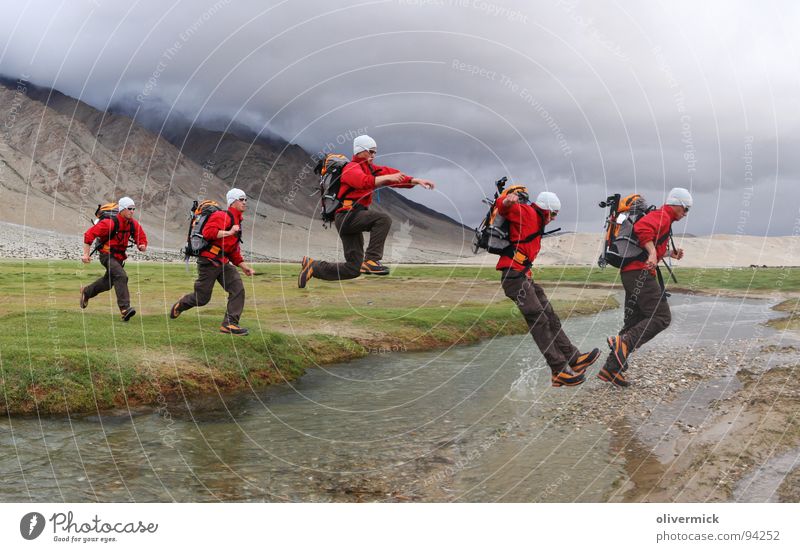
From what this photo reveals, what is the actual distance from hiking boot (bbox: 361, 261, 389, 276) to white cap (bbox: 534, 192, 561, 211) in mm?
2882

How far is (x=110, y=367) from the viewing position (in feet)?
60.2

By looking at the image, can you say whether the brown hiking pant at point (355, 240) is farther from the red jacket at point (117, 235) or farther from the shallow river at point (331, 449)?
the red jacket at point (117, 235)

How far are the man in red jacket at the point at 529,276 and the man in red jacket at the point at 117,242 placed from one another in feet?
38.9

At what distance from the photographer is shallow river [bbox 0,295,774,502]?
11.8 metres

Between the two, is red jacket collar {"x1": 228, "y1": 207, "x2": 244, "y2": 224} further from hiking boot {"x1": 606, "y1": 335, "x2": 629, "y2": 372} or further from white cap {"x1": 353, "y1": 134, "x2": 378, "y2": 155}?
hiking boot {"x1": 606, "y1": 335, "x2": 629, "y2": 372}

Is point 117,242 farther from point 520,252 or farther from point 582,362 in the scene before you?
point 582,362

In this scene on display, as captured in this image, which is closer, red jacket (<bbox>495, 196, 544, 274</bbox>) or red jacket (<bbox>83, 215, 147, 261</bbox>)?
red jacket (<bbox>495, 196, 544, 274</bbox>)

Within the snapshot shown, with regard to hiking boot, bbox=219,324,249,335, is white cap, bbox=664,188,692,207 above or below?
above

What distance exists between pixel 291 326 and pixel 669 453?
757 inches

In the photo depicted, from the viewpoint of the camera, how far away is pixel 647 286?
14711 millimetres

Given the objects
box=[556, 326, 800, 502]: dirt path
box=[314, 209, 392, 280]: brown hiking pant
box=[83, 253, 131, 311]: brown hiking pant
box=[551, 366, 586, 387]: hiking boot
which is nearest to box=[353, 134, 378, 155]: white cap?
box=[314, 209, 392, 280]: brown hiking pant

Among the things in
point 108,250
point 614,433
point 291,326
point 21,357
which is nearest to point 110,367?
point 21,357

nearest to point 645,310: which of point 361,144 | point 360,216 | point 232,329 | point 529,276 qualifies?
point 529,276
